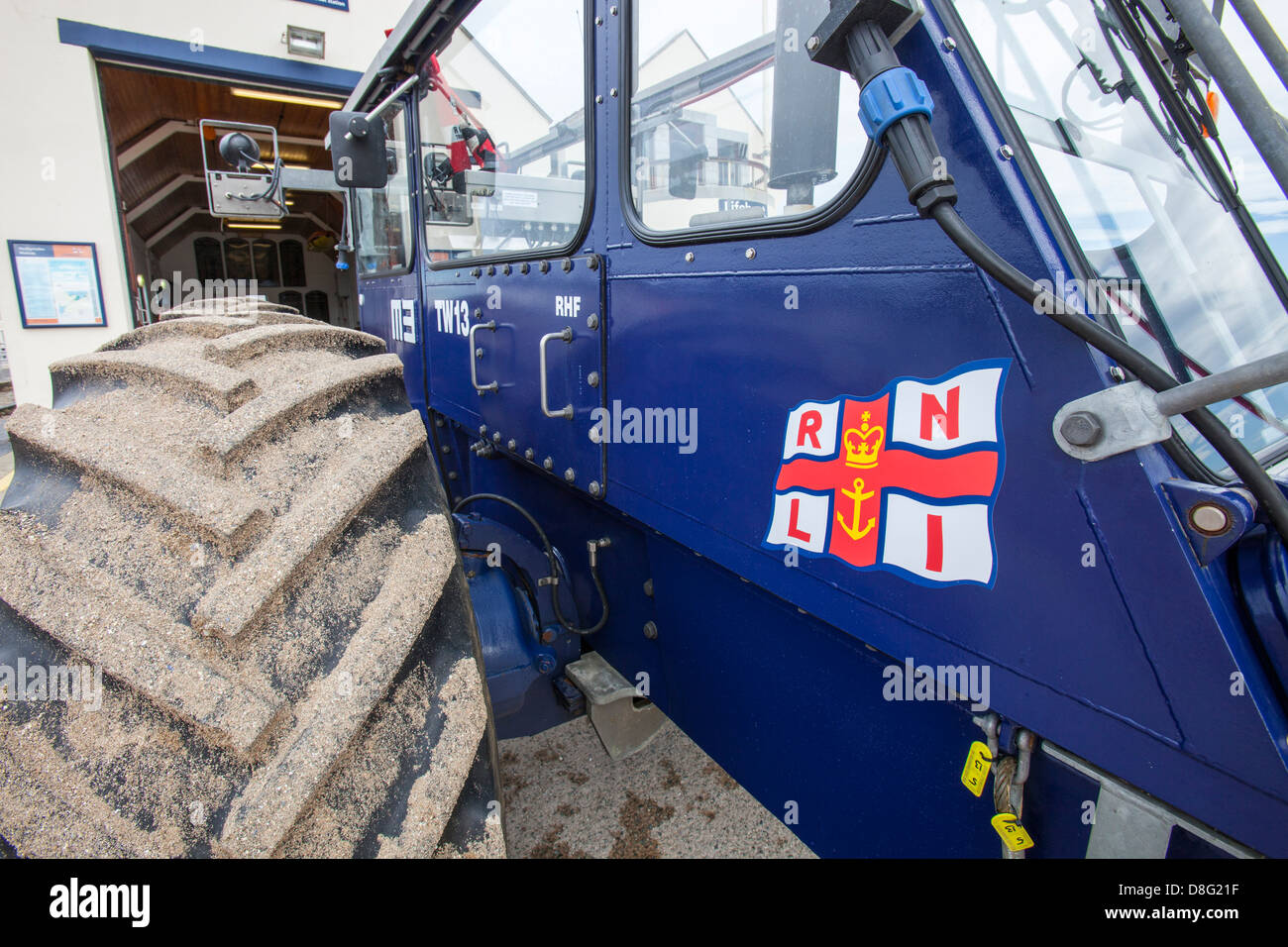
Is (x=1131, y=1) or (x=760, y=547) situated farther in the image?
(x=760, y=547)

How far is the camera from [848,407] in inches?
39.2

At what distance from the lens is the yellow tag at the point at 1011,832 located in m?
0.91

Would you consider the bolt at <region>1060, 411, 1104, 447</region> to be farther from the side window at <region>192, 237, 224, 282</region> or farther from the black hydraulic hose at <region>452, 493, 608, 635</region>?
the side window at <region>192, 237, 224, 282</region>

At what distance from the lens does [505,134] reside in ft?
6.52

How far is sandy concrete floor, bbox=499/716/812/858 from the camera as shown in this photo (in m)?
2.04

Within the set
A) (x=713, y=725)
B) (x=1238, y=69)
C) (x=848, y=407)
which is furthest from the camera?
(x=713, y=725)

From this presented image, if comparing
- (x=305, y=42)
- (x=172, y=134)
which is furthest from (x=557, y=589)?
(x=172, y=134)

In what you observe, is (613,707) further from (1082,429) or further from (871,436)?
(1082,429)

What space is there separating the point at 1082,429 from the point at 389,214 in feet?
9.05

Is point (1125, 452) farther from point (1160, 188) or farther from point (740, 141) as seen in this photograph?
point (740, 141)

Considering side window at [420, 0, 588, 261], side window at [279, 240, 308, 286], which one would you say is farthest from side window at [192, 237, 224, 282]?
side window at [420, 0, 588, 261]

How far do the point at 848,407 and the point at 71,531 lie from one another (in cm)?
124

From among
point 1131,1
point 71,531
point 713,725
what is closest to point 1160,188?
point 1131,1

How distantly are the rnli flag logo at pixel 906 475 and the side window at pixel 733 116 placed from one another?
333 mm
